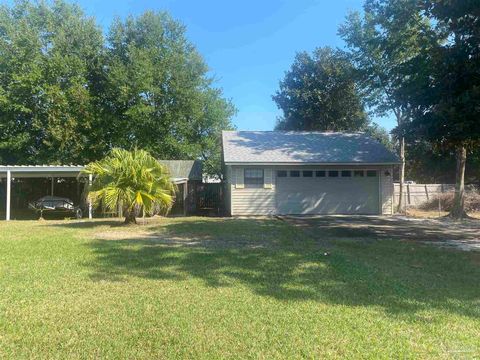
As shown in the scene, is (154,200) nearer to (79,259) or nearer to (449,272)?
(79,259)

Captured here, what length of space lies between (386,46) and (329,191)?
691 centimetres

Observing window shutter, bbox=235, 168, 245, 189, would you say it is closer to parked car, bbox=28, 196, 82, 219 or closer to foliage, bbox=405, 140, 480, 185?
parked car, bbox=28, 196, 82, 219

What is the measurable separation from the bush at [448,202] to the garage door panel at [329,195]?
17.2ft

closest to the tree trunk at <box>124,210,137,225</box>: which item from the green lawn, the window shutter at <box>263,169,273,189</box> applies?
the green lawn

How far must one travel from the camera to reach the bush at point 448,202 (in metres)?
22.6

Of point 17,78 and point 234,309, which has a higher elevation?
point 17,78

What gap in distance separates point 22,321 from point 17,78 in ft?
87.0

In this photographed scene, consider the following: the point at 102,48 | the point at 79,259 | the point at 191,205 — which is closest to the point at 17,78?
the point at 102,48

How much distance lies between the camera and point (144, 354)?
374 cm

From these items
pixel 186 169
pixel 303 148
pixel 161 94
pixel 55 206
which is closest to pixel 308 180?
pixel 303 148

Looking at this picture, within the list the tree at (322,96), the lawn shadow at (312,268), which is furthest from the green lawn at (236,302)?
the tree at (322,96)

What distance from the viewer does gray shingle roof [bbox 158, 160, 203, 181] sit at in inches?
916

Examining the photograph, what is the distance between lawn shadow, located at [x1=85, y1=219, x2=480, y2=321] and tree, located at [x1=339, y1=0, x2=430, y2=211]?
22.2 ft

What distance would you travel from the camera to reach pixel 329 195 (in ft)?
66.2
